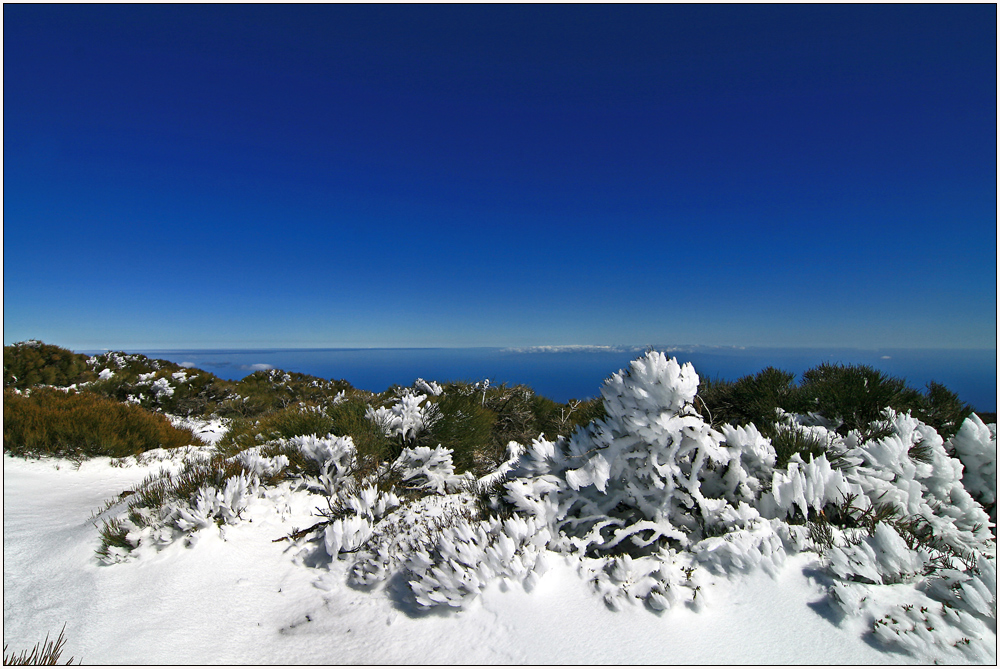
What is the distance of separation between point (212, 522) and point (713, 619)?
4408 millimetres

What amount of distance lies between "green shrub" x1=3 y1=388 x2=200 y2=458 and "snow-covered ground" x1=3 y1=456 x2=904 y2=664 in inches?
182

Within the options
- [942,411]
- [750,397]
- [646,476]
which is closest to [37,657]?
[646,476]

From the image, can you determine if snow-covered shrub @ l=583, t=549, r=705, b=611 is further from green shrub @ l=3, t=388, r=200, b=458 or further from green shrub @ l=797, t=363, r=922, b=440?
green shrub @ l=3, t=388, r=200, b=458

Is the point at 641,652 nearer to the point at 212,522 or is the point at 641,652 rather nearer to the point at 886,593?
the point at 886,593

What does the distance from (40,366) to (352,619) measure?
779 inches

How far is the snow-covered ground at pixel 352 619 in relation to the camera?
2.50 meters

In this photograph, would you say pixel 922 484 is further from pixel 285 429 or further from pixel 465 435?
pixel 285 429

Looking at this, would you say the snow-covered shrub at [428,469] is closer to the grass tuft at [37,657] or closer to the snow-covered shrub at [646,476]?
the snow-covered shrub at [646,476]

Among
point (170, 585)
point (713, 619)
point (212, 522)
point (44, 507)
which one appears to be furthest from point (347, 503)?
point (44, 507)

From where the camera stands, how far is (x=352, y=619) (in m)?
3.07

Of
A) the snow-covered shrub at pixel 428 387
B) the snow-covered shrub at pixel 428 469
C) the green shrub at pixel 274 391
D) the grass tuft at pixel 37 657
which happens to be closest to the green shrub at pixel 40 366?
the green shrub at pixel 274 391

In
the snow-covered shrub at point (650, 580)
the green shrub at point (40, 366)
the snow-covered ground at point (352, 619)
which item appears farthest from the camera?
the green shrub at point (40, 366)

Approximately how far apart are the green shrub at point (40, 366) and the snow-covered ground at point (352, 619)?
15.6 meters

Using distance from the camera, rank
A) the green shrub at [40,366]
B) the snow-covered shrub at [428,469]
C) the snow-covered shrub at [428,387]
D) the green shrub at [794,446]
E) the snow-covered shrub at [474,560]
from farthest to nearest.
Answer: the green shrub at [40,366]
the snow-covered shrub at [428,387]
the snow-covered shrub at [428,469]
the green shrub at [794,446]
the snow-covered shrub at [474,560]
